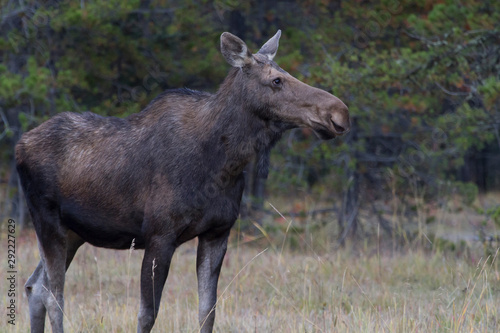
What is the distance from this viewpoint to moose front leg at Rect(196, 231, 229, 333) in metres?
4.93

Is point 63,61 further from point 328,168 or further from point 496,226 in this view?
point 496,226

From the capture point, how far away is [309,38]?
11812 mm

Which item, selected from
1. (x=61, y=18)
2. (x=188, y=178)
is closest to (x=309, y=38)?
(x=61, y=18)

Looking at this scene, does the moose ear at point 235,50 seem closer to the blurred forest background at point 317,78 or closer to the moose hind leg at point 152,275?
the moose hind leg at point 152,275

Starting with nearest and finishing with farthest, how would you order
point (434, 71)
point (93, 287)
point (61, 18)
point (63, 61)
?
point (93, 287)
point (434, 71)
point (61, 18)
point (63, 61)

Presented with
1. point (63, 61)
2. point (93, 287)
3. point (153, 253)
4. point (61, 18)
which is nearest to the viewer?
point (153, 253)

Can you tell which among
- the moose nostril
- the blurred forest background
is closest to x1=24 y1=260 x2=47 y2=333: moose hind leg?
the moose nostril

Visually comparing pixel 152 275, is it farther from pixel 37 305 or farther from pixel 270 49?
pixel 270 49

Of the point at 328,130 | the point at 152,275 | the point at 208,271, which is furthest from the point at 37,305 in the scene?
the point at 328,130

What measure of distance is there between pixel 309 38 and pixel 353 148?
2180 millimetres

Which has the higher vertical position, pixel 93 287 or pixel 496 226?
pixel 496 226

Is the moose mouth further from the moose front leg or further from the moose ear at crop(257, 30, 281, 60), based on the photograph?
the moose front leg

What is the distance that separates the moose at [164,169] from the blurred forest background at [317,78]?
4476 millimetres

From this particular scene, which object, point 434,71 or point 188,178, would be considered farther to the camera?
point 434,71
